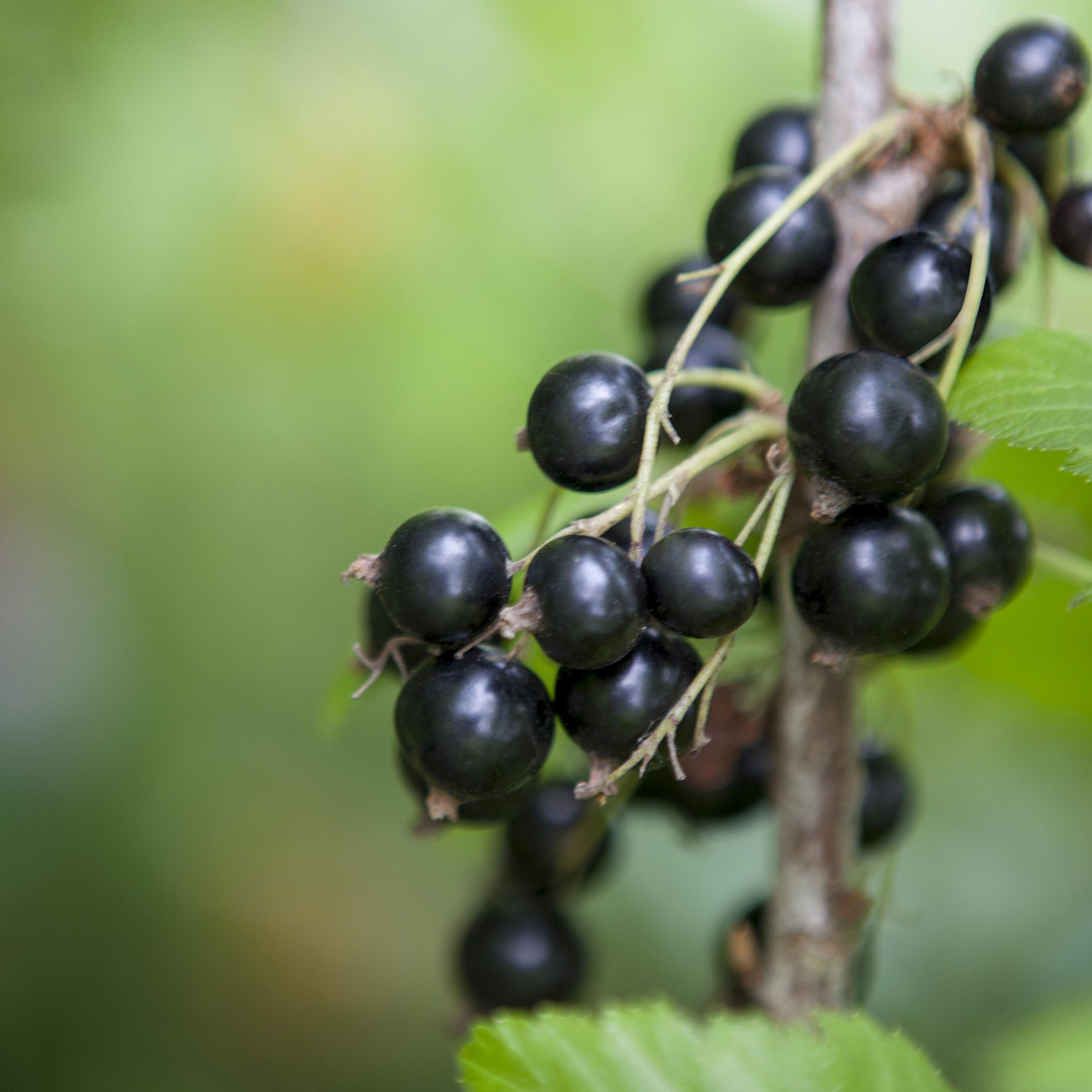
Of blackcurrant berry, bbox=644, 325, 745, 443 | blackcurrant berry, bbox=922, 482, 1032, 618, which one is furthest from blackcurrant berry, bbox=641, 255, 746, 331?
blackcurrant berry, bbox=922, 482, 1032, 618

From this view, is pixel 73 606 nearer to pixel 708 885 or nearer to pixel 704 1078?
pixel 708 885

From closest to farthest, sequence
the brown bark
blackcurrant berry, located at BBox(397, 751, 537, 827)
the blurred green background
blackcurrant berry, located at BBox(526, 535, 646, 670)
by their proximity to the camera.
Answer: blackcurrant berry, located at BBox(526, 535, 646, 670)
blackcurrant berry, located at BBox(397, 751, 537, 827)
the brown bark
the blurred green background

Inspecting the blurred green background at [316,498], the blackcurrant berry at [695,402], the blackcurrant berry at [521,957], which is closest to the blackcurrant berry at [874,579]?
the blackcurrant berry at [695,402]

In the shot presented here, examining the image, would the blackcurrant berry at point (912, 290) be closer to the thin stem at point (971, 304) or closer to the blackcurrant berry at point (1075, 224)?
the thin stem at point (971, 304)

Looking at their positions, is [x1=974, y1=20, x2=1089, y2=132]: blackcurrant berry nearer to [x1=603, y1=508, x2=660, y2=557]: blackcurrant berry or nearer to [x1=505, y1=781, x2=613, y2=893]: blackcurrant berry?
[x1=603, y1=508, x2=660, y2=557]: blackcurrant berry

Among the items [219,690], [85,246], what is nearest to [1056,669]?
[219,690]

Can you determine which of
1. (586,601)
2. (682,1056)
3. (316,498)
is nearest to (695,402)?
(586,601)
